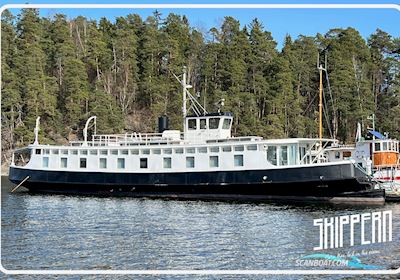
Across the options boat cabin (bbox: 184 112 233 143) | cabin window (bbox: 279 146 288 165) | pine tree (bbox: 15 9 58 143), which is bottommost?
cabin window (bbox: 279 146 288 165)

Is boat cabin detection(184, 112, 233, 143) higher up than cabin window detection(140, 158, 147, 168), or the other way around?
boat cabin detection(184, 112, 233, 143)

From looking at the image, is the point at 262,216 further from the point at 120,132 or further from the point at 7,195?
the point at 120,132

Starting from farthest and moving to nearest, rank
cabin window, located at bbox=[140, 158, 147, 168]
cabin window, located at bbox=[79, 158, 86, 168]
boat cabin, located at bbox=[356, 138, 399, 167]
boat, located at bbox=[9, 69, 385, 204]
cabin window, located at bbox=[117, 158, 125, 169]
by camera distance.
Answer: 1. boat cabin, located at bbox=[356, 138, 399, 167]
2. cabin window, located at bbox=[79, 158, 86, 168]
3. cabin window, located at bbox=[117, 158, 125, 169]
4. cabin window, located at bbox=[140, 158, 147, 168]
5. boat, located at bbox=[9, 69, 385, 204]

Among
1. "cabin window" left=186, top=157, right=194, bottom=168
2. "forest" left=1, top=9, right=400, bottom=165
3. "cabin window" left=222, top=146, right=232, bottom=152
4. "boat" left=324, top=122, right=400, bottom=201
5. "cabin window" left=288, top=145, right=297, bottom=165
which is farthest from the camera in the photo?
"forest" left=1, top=9, right=400, bottom=165

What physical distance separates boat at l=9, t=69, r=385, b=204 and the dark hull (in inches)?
1.6

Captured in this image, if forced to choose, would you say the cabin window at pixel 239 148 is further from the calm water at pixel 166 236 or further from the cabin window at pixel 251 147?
the calm water at pixel 166 236

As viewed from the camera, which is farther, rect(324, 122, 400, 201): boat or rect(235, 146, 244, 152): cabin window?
rect(324, 122, 400, 201): boat

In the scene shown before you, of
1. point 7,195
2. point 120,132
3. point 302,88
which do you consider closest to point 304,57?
point 302,88

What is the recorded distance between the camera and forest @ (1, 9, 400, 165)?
4844 cm

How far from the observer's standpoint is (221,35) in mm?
57844

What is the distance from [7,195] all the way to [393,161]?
20.1m

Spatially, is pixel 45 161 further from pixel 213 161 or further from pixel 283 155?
pixel 283 155

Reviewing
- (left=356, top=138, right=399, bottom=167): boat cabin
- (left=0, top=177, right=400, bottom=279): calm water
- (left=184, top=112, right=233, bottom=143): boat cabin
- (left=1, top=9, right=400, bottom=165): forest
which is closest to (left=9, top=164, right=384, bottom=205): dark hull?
(left=0, top=177, right=400, bottom=279): calm water

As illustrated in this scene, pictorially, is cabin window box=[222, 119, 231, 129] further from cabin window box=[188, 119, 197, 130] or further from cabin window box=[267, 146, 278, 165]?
cabin window box=[267, 146, 278, 165]
